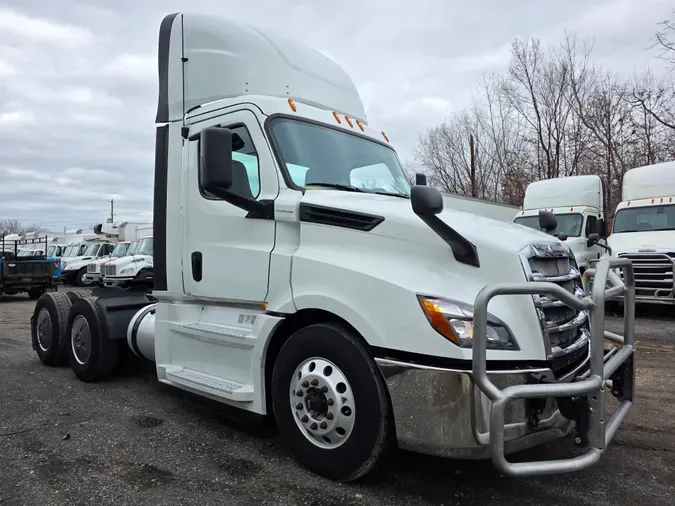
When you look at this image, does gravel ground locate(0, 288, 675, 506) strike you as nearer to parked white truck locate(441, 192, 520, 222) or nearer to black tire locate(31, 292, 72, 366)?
black tire locate(31, 292, 72, 366)

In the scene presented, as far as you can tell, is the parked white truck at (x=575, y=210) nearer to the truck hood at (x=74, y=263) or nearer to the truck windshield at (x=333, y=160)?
the truck windshield at (x=333, y=160)

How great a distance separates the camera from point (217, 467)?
3578 mm

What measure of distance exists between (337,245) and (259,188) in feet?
2.70

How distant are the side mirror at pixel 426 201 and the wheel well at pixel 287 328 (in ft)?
2.96

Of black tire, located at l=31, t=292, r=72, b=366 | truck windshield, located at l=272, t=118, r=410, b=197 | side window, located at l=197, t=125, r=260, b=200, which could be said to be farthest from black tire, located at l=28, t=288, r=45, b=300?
truck windshield, located at l=272, t=118, r=410, b=197

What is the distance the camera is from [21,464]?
3.66 metres

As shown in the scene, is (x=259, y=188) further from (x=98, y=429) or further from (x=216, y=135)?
(x=98, y=429)

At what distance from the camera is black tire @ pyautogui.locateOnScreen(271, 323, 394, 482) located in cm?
300

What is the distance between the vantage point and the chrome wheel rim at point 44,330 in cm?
652

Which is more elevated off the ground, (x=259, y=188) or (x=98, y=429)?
(x=259, y=188)

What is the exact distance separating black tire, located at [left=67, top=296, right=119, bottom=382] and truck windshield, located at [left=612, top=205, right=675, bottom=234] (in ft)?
37.3

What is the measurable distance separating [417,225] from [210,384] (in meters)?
2.01

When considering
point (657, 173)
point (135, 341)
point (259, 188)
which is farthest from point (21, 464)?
point (657, 173)

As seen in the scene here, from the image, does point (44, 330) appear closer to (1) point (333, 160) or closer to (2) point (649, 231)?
(1) point (333, 160)
